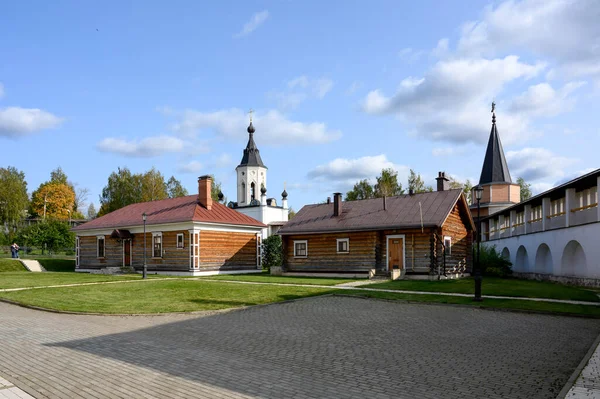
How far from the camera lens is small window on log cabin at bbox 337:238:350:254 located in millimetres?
29725

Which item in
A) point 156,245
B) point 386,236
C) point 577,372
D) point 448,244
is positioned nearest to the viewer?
point 577,372

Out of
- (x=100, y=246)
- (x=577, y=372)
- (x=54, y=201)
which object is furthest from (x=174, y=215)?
(x=54, y=201)

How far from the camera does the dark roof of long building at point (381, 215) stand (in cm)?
2756

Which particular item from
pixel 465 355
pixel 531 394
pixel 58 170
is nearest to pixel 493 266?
pixel 465 355

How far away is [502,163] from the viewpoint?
2160 inches

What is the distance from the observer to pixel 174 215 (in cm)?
3266

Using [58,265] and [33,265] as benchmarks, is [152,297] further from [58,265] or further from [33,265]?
[58,265]

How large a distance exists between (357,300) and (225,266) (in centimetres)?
1724

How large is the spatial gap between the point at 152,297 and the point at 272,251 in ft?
69.8

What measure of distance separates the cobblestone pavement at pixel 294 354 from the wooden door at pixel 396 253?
45.2 ft

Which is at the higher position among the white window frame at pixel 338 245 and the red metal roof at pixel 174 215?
the red metal roof at pixel 174 215

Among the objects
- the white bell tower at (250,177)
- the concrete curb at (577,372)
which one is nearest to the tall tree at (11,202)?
the white bell tower at (250,177)

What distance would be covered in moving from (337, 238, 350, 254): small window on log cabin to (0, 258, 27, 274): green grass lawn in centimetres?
2349

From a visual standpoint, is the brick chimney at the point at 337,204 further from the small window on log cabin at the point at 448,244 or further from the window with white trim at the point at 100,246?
the window with white trim at the point at 100,246
